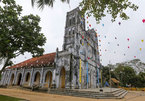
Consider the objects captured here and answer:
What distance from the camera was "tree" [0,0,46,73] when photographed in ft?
29.3

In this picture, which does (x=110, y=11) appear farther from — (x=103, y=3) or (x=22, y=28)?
(x=22, y=28)

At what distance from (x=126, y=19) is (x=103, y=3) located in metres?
2.04

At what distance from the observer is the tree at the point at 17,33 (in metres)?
8.95

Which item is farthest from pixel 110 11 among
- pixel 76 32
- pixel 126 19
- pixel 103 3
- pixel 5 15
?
pixel 76 32

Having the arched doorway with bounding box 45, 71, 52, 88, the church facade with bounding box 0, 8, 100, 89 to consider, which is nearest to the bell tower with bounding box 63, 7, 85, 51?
the church facade with bounding box 0, 8, 100, 89

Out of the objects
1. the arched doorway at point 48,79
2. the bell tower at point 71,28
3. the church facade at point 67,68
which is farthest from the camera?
the bell tower at point 71,28

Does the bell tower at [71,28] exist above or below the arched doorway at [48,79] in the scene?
above

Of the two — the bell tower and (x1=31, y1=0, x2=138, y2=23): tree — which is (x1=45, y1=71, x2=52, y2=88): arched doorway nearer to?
the bell tower

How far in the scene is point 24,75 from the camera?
20.7m

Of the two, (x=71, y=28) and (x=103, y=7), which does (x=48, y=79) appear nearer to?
(x=71, y=28)

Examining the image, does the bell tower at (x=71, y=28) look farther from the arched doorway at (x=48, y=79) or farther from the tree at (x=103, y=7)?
the tree at (x=103, y=7)

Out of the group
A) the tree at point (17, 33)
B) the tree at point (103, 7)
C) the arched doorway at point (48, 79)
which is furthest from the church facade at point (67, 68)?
A: the tree at point (103, 7)

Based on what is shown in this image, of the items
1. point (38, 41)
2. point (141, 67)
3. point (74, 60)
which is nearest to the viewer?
point (38, 41)

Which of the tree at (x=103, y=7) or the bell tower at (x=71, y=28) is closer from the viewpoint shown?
the tree at (x=103, y=7)
